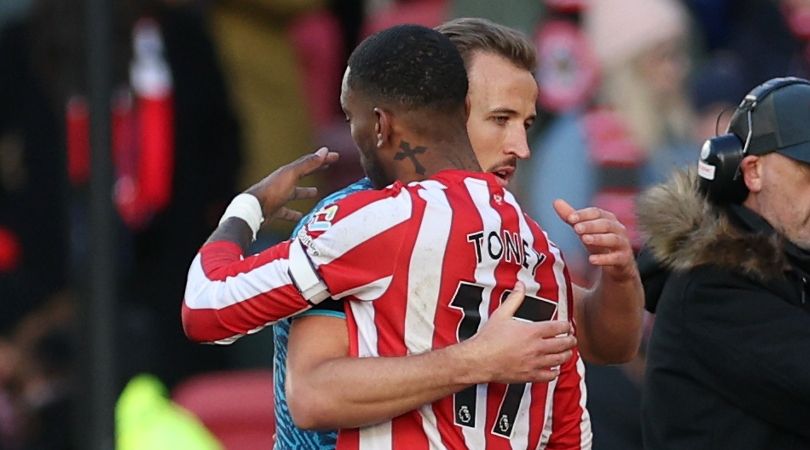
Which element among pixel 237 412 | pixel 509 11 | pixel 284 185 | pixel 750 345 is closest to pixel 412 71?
pixel 284 185

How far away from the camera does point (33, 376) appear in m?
7.47

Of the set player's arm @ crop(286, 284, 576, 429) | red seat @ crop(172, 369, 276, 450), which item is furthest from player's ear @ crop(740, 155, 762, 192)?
red seat @ crop(172, 369, 276, 450)

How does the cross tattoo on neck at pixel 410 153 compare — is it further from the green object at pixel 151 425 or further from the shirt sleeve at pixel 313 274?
the green object at pixel 151 425

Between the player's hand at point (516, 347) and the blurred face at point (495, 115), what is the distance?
19.1 inches

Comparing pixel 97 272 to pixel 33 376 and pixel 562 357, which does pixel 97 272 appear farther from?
pixel 562 357

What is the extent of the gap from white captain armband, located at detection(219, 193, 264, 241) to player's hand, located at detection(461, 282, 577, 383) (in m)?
0.55

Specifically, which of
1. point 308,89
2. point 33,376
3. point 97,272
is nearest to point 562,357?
point 97,272

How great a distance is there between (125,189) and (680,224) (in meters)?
3.85

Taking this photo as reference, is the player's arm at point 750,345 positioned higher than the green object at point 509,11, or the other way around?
the green object at point 509,11

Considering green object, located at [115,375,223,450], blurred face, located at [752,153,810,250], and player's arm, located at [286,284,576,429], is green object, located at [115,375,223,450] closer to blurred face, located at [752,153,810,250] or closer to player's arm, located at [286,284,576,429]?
blurred face, located at [752,153,810,250]

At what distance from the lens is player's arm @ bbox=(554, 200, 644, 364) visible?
3.65 m

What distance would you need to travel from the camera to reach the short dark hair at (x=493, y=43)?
395 cm

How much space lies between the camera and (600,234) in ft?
12.0

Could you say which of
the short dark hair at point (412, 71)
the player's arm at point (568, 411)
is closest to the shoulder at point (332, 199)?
the short dark hair at point (412, 71)
